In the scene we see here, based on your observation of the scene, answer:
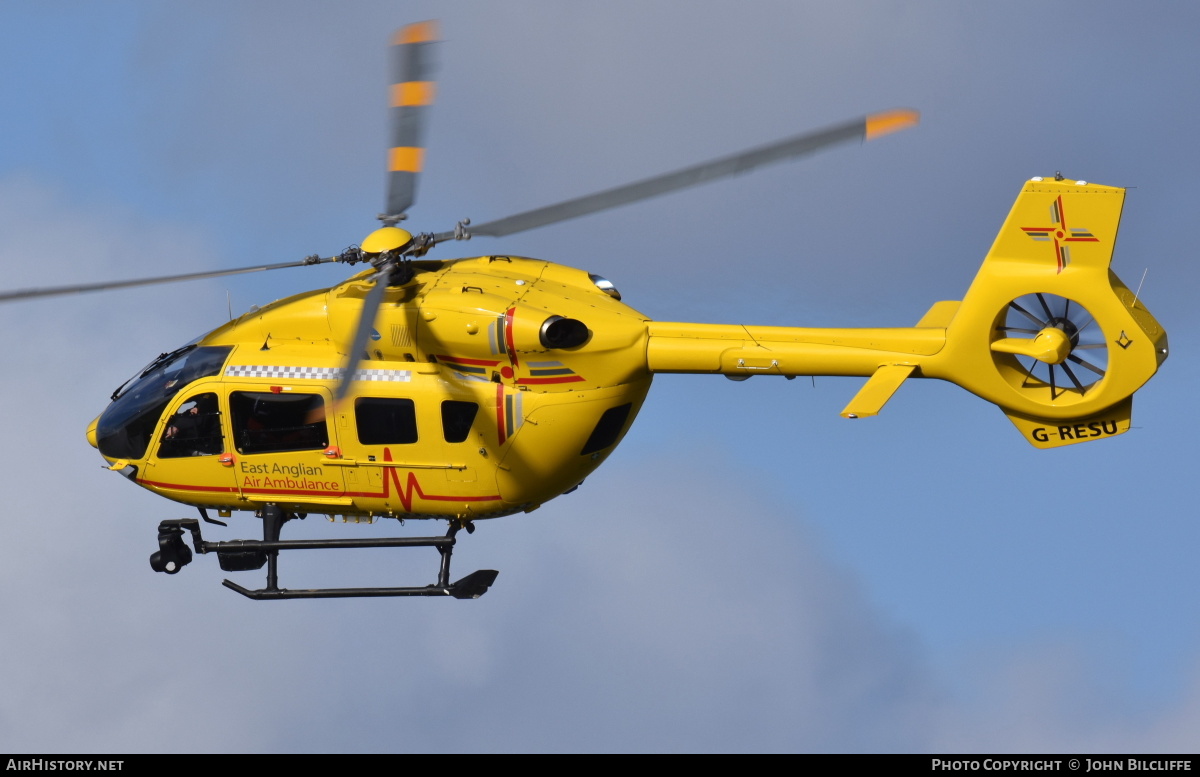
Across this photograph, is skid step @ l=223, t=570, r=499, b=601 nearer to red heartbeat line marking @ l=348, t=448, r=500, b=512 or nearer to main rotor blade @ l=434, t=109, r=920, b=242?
red heartbeat line marking @ l=348, t=448, r=500, b=512

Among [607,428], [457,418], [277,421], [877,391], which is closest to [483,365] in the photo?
[457,418]

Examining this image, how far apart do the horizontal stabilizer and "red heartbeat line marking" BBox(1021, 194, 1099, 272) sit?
5.60 feet

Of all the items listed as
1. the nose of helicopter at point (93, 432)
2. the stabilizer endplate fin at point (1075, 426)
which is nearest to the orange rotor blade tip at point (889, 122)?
the stabilizer endplate fin at point (1075, 426)

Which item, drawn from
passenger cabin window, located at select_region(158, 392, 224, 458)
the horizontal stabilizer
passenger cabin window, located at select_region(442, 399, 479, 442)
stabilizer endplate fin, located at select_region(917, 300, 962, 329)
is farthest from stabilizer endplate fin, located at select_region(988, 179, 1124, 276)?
→ passenger cabin window, located at select_region(158, 392, 224, 458)

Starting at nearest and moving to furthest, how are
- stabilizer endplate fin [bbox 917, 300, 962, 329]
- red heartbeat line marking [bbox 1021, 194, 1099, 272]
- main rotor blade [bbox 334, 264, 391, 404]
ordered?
main rotor blade [bbox 334, 264, 391, 404], red heartbeat line marking [bbox 1021, 194, 1099, 272], stabilizer endplate fin [bbox 917, 300, 962, 329]

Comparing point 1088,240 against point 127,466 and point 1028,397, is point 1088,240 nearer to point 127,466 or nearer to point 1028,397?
point 1028,397

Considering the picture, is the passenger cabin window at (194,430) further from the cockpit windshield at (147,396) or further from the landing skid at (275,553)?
the landing skid at (275,553)

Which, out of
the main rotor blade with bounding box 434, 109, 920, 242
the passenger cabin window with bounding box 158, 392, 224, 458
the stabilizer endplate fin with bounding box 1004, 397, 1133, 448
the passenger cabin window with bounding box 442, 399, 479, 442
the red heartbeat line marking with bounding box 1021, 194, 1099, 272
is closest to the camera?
the main rotor blade with bounding box 434, 109, 920, 242

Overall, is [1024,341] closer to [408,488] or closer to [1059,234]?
[1059,234]

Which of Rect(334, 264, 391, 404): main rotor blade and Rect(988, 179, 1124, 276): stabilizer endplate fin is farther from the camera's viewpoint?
Rect(988, 179, 1124, 276): stabilizer endplate fin

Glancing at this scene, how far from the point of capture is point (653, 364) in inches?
786

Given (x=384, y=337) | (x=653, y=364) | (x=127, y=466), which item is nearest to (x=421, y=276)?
(x=384, y=337)

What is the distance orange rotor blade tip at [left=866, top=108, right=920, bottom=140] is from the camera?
59.6 feet

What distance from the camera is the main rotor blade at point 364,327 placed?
17359 millimetres
